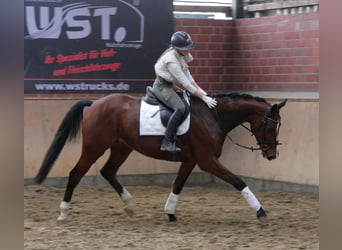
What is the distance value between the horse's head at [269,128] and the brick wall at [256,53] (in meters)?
2.54

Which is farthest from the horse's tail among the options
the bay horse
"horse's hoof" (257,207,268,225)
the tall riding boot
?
"horse's hoof" (257,207,268,225)

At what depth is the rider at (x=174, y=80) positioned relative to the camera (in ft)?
25.6

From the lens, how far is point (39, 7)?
1036 cm

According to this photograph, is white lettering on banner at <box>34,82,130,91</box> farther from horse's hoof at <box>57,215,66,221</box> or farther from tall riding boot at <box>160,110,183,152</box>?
tall riding boot at <box>160,110,183,152</box>

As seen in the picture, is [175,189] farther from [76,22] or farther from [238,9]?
[238,9]

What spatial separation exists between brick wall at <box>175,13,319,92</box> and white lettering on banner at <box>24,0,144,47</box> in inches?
41.5

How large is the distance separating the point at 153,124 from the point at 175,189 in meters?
0.93

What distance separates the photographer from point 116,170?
8.49 m

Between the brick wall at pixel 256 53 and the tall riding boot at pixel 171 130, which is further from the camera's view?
the brick wall at pixel 256 53

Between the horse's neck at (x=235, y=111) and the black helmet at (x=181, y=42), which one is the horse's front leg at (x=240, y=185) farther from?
the black helmet at (x=181, y=42)

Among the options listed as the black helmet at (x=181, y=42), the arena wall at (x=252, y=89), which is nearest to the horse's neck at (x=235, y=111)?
Result: the black helmet at (x=181, y=42)

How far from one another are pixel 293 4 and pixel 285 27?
0.42m
